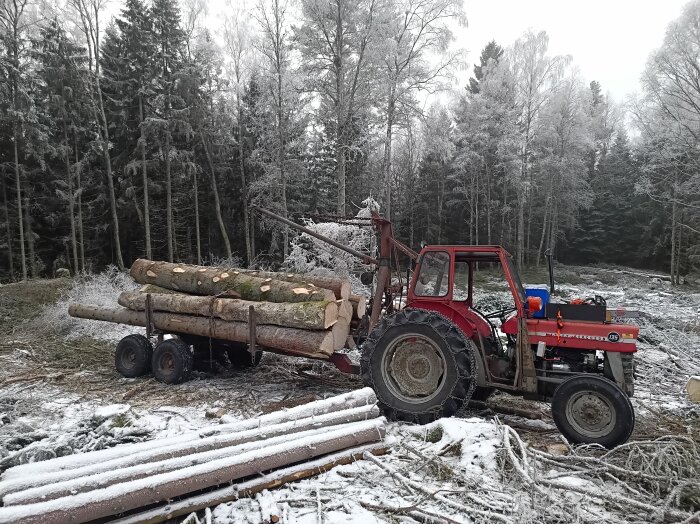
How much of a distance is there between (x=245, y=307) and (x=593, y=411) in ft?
16.3

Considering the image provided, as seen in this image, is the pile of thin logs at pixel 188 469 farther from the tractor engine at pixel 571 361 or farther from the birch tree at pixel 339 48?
the birch tree at pixel 339 48

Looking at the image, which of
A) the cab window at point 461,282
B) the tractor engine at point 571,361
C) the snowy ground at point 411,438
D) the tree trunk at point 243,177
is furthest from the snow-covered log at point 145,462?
the tree trunk at point 243,177

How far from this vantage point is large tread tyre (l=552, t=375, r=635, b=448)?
4.54 meters

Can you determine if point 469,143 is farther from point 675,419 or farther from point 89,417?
point 89,417

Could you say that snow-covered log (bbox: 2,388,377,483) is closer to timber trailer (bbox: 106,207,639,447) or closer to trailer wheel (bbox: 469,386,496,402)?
timber trailer (bbox: 106,207,639,447)

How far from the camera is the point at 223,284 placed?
25.6 feet

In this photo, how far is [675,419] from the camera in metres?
5.65

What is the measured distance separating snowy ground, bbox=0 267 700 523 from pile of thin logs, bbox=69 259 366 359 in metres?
0.91

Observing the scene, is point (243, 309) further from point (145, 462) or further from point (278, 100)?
point (278, 100)

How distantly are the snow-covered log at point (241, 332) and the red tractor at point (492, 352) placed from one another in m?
0.95

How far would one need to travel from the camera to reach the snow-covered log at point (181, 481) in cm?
295

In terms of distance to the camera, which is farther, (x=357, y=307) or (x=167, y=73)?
(x=167, y=73)

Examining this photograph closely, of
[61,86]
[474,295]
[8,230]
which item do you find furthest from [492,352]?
[8,230]

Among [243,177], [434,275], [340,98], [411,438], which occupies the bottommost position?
[411,438]
